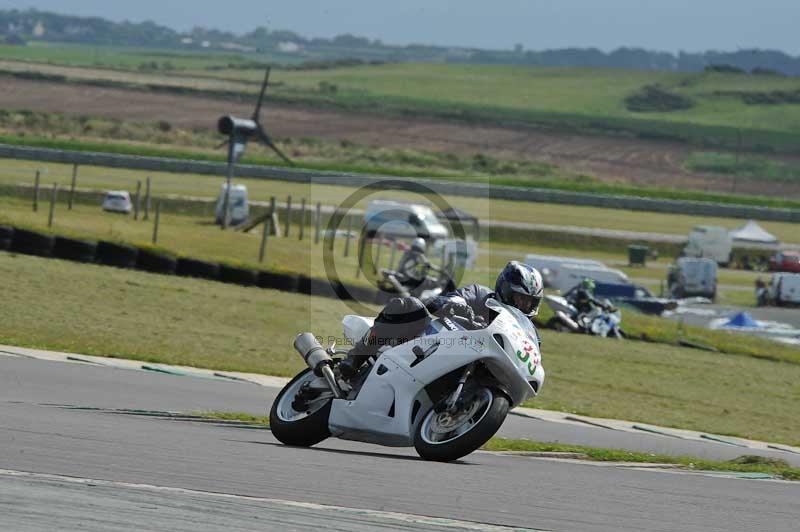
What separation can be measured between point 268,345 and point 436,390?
10401mm

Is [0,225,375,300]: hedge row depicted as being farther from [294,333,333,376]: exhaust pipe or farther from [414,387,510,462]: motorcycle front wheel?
[414,387,510,462]: motorcycle front wheel

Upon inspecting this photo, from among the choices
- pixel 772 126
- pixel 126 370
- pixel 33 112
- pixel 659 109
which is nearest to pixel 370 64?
pixel 659 109

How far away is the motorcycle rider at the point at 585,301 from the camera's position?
2812 cm

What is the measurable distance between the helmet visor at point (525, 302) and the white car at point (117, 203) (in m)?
32.0

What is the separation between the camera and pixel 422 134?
323 feet

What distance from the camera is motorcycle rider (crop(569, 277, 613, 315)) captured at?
28.1m

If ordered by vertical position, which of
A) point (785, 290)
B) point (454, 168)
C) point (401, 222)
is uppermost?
point (401, 222)

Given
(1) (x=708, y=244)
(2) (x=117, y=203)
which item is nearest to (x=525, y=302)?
(2) (x=117, y=203)

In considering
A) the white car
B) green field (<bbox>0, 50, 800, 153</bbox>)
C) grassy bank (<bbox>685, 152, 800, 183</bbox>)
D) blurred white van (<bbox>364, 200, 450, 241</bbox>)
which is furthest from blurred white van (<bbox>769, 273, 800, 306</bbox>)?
green field (<bbox>0, 50, 800, 153</bbox>)

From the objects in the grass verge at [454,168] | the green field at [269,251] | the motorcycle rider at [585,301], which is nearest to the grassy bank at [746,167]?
the grass verge at [454,168]

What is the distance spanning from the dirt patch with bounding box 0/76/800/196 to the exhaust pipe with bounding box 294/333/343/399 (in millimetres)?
71821

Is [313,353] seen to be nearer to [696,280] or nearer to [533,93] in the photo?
[696,280]

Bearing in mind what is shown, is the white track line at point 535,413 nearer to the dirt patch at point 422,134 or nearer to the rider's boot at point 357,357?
the rider's boot at point 357,357

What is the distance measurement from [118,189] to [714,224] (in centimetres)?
2973
